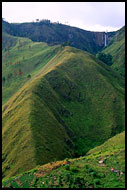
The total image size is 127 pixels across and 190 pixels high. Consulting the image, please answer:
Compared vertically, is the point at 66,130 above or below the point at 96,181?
below

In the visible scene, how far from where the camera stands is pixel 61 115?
71.4 m

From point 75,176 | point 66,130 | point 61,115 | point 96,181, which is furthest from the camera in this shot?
point 61,115

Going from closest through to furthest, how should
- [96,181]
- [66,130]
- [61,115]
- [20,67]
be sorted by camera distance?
[96,181] → [66,130] → [61,115] → [20,67]

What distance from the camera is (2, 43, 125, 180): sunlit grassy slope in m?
46.3

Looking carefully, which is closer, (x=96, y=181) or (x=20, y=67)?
(x=96, y=181)

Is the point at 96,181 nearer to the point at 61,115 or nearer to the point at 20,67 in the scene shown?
the point at 61,115

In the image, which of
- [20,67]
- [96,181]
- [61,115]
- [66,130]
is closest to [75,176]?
[96,181]

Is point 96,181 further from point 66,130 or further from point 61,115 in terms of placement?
point 61,115

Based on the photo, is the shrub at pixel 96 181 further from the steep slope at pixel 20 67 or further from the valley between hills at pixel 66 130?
the steep slope at pixel 20 67

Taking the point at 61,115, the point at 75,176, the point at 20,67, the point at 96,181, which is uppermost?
the point at 20,67

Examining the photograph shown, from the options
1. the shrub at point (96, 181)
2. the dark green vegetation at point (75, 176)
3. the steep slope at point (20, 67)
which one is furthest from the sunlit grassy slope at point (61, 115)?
the steep slope at point (20, 67)

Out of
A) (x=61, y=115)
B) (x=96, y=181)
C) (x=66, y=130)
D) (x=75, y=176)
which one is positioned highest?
(x=75, y=176)

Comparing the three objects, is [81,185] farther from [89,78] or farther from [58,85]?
[89,78]

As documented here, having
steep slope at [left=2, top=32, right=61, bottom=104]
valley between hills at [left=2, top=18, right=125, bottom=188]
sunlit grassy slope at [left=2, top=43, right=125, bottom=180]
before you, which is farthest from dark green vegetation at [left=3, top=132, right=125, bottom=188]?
steep slope at [left=2, top=32, right=61, bottom=104]
